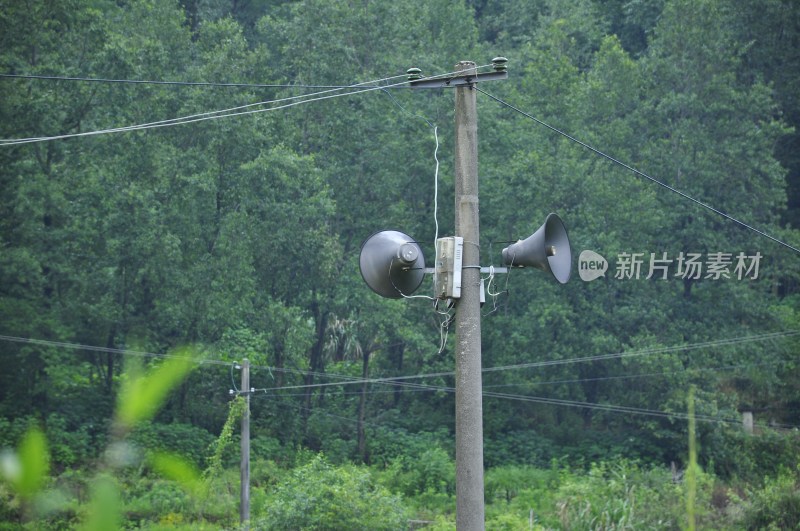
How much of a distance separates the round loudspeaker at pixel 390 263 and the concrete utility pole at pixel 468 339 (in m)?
0.43

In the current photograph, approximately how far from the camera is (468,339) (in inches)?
247

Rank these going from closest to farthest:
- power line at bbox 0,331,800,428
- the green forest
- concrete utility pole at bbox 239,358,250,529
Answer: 1. concrete utility pole at bbox 239,358,250,529
2. power line at bbox 0,331,800,428
3. the green forest

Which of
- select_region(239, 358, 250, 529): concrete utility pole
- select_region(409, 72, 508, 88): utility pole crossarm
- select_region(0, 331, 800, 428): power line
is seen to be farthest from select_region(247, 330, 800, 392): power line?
select_region(409, 72, 508, 88): utility pole crossarm

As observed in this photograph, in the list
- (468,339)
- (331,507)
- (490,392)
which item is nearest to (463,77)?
(468,339)

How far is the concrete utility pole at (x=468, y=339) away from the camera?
615 centimetres

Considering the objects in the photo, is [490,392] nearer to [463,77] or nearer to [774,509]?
[774,509]

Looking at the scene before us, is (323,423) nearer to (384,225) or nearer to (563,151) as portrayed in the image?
(384,225)

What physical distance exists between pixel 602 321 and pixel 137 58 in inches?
608

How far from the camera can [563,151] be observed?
3164cm

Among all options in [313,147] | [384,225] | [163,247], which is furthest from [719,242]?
[163,247]

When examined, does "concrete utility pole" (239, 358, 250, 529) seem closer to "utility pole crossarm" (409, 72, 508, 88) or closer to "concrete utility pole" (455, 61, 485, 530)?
"utility pole crossarm" (409, 72, 508, 88)

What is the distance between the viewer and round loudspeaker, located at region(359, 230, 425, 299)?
666 centimetres

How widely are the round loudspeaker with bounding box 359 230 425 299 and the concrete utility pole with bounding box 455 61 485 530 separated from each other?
1.39 ft

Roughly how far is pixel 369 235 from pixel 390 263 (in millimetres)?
19133
